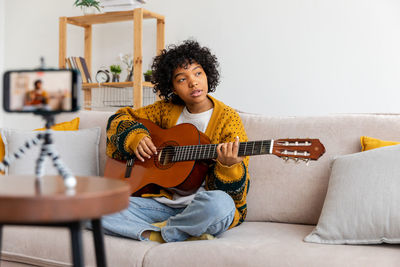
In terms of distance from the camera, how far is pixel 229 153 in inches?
61.5

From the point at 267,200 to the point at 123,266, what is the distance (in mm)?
616

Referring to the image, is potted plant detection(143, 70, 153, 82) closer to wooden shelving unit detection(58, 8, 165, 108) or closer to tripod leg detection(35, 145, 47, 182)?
wooden shelving unit detection(58, 8, 165, 108)

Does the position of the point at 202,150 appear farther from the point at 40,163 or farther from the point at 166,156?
the point at 40,163

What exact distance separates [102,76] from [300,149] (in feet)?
8.65

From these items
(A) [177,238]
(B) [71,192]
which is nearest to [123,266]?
(A) [177,238]

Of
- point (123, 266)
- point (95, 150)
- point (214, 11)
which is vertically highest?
point (214, 11)

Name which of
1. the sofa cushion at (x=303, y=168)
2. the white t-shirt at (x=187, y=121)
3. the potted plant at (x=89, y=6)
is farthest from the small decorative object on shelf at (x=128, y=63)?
the sofa cushion at (x=303, y=168)

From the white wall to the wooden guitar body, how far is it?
1.34 m

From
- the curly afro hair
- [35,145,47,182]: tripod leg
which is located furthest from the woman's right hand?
[35,145,47,182]: tripod leg

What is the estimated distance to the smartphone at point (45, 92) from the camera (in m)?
0.82

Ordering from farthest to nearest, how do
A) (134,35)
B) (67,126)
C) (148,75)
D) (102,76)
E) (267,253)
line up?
(102,76)
(148,75)
(134,35)
(67,126)
(267,253)

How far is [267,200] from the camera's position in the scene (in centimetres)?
180

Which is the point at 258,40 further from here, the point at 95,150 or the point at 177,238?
the point at 177,238

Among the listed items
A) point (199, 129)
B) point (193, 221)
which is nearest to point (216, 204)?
point (193, 221)
